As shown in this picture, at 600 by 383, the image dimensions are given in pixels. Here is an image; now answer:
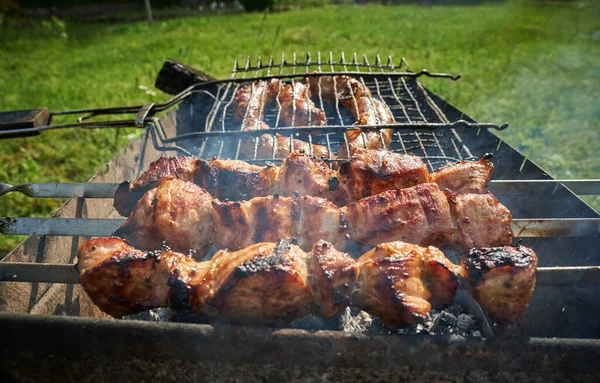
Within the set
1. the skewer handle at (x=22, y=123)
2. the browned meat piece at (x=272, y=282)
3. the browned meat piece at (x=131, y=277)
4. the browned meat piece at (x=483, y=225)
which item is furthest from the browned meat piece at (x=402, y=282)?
the skewer handle at (x=22, y=123)

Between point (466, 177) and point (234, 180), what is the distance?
1416 millimetres

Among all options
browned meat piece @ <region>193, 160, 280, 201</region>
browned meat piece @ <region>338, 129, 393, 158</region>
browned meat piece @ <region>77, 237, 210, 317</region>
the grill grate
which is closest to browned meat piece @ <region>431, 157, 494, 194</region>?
the grill grate

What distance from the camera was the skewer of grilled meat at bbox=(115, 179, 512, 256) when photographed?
6.57 ft

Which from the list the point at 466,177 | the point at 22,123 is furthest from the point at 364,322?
the point at 22,123

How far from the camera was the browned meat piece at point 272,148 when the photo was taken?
127 inches

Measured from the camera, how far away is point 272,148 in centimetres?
332

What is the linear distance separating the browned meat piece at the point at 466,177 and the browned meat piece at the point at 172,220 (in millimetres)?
1423

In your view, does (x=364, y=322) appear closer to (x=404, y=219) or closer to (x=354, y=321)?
(x=354, y=321)

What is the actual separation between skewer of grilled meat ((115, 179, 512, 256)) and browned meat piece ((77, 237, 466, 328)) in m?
0.19

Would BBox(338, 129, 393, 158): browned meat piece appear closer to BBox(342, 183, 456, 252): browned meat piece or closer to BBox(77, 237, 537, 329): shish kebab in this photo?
BBox(342, 183, 456, 252): browned meat piece

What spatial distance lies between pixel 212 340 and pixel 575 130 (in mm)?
7853

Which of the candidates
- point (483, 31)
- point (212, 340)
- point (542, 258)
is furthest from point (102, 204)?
point (483, 31)

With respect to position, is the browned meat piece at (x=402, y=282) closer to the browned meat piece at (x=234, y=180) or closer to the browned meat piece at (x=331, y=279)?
the browned meat piece at (x=331, y=279)

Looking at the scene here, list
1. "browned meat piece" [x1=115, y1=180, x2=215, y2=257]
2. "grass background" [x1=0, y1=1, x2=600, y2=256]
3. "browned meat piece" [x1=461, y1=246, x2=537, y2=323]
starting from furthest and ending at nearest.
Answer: "grass background" [x1=0, y1=1, x2=600, y2=256], "browned meat piece" [x1=115, y1=180, x2=215, y2=257], "browned meat piece" [x1=461, y1=246, x2=537, y2=323]
